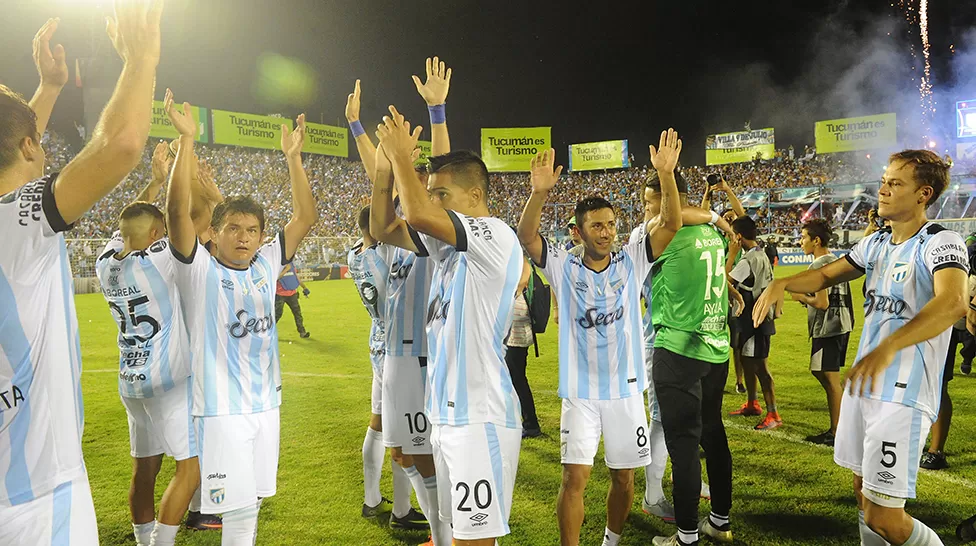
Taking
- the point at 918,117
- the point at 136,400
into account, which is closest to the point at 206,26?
the point at 136,400

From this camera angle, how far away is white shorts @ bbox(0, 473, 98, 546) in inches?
76.4

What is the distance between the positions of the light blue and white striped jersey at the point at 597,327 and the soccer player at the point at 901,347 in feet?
2.90

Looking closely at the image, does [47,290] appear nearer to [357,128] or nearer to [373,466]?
[357,128]

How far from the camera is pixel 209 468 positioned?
11.4ft

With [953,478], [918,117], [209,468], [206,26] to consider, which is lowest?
[953,478]

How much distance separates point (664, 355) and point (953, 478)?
327 centimetres

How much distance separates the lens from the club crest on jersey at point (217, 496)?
339 centimetres

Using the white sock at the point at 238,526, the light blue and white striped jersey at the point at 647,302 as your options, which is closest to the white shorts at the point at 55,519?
the white sock at the point at 238,526

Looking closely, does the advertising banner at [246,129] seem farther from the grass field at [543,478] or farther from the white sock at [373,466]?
the white sock at [373,466]

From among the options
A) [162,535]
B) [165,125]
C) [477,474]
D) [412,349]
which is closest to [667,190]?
[412,349]

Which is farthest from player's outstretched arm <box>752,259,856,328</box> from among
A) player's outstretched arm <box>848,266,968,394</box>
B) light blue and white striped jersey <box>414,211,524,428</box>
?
light blue and white striped jersey <box>414,211,524,428</box>

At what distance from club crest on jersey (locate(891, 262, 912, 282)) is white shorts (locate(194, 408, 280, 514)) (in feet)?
11.8

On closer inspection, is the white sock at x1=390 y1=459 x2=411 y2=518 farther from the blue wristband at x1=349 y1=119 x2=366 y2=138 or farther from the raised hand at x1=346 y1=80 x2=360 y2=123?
the raised hand at x1=346 y1=80 x2=360 y2=123

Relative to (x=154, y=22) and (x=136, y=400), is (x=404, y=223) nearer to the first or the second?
(x=154, y=22)
